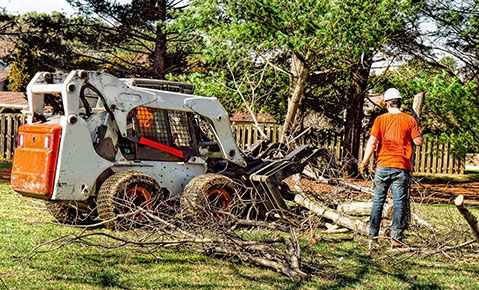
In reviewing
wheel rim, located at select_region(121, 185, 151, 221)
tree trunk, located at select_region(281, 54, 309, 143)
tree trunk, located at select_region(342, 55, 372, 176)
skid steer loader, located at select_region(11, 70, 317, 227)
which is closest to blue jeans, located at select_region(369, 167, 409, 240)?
skid steer loader, located at select_region(11, 70, 317, 227)

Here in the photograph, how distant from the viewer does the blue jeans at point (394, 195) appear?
7758mm

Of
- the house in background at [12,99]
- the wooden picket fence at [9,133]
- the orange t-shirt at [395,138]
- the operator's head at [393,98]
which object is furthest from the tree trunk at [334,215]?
the house in background at [12,99]

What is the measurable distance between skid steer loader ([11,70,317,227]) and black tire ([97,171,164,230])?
13 millimetres

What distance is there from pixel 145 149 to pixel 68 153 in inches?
48.0

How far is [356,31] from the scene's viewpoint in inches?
470

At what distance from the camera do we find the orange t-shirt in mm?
7820

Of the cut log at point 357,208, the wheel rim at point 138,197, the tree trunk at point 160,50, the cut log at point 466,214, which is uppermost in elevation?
the tree trunk at point 160,50

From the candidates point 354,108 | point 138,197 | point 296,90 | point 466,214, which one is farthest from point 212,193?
point 354,108

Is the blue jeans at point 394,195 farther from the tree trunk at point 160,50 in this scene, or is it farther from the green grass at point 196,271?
the tree trunk at point 160,50

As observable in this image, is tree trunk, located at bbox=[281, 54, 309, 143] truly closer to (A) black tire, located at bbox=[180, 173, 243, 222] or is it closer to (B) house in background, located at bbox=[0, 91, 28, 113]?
(A) black tire, located at bbox=[180, 173, 243, 222]

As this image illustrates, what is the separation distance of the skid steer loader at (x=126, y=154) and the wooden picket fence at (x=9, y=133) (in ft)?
46.2

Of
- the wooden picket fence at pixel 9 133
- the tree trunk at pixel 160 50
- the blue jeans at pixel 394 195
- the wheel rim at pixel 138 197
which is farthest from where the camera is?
the wooden picket fence at pixel 9 133

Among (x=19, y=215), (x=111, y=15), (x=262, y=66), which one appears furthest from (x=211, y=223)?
(x=111, y=15)

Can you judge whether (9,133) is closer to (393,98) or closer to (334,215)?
(334,215)
